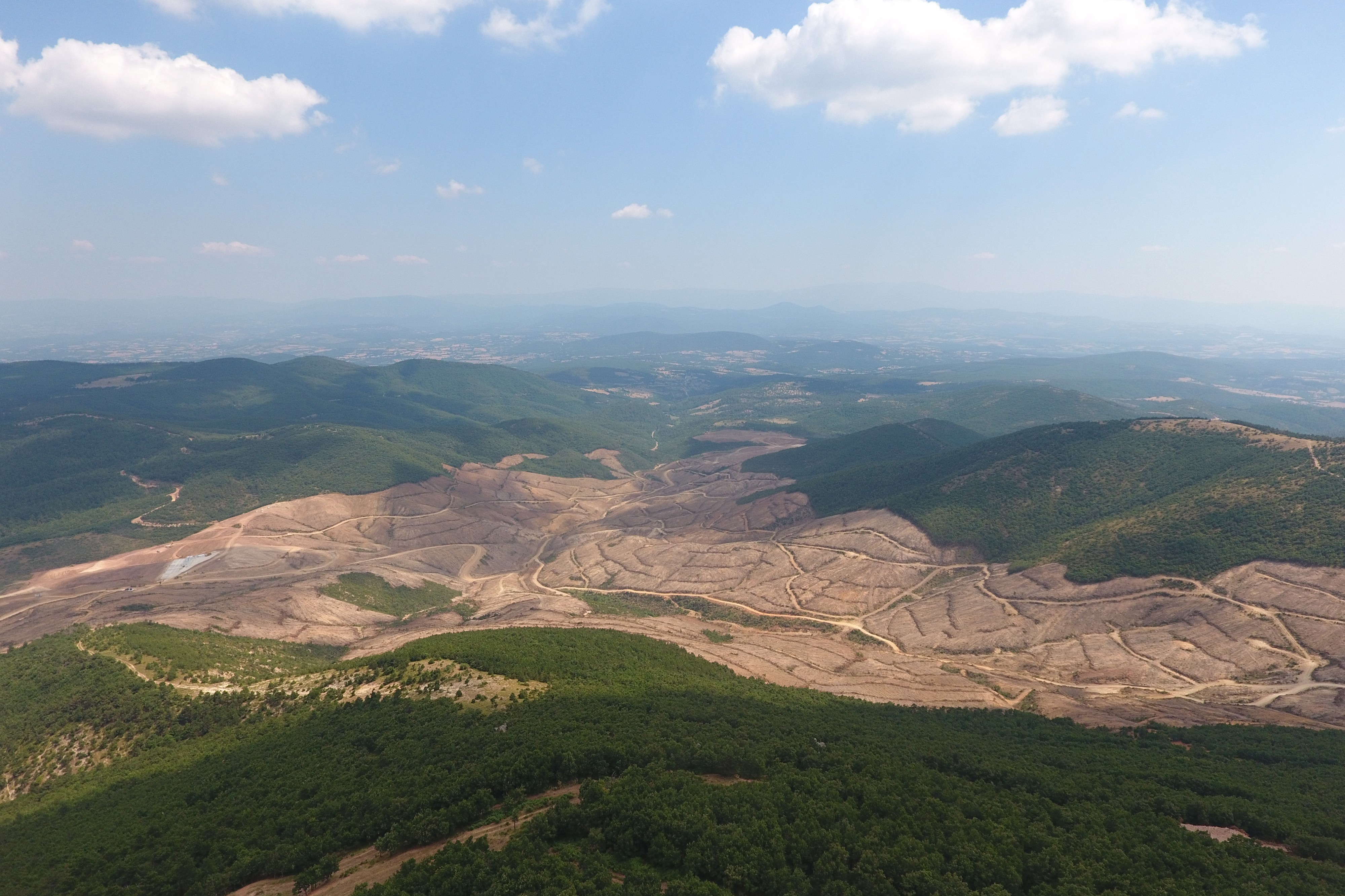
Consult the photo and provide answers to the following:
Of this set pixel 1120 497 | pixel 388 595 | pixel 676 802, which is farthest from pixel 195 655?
pixel 1120 497

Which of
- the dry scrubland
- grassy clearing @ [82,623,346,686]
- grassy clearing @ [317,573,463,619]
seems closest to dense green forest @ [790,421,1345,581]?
the dry scrubland

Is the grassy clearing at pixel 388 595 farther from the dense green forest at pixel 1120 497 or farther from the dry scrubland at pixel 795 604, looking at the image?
the dense green forest at pixel 1120 497

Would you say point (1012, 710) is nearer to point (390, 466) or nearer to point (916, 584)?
point (916, 584)

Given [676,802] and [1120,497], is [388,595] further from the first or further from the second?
[1120,497]

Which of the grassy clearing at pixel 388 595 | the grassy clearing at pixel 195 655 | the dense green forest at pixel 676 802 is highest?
the dense green forest at pixel 676 802

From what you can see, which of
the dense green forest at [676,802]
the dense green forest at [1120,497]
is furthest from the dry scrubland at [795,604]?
the dense green forest at [676,802]

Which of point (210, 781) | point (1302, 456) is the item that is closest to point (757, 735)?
point (210, 781)
